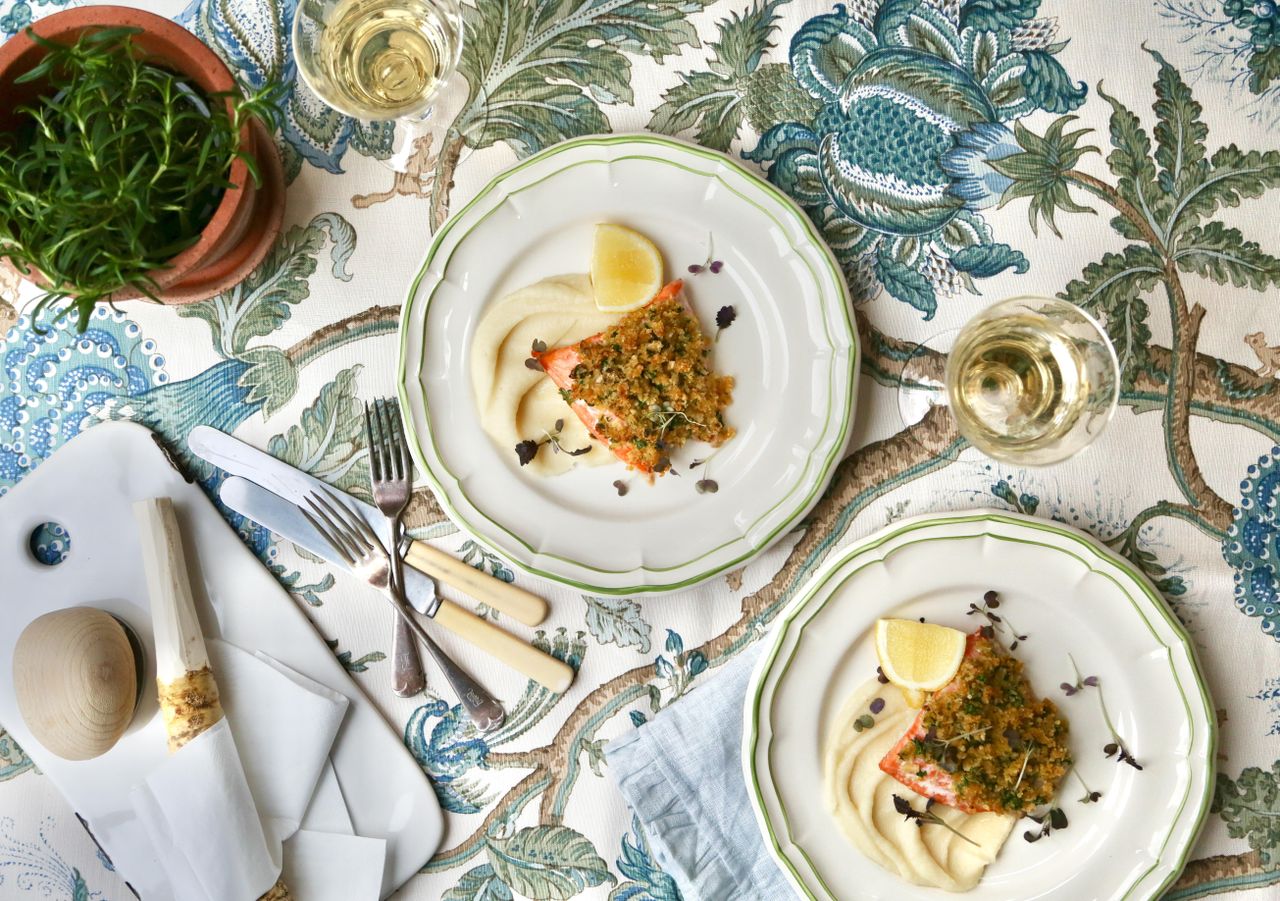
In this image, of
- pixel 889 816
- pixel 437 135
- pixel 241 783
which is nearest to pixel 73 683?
pixel 241 783

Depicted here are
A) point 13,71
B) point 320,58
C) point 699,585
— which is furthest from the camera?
point 699,585

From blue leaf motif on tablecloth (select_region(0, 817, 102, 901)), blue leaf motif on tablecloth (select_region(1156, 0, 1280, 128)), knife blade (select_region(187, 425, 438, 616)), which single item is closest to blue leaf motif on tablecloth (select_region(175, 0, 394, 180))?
knife blade (select_region(187, 425, 438, 616))

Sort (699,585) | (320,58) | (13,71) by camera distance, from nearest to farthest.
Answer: (13,71)
(320,58)
(699,585)

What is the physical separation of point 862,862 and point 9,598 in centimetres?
144

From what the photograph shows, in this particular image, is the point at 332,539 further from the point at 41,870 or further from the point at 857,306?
the point at 857,306

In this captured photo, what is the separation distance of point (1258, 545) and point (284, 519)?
157cm

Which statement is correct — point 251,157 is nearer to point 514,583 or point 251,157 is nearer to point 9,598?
point 514,583

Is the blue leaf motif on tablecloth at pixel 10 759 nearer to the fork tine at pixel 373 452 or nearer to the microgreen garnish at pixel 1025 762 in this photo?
the fork tine at pixel 373 452

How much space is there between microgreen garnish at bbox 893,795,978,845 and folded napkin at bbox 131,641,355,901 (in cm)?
84

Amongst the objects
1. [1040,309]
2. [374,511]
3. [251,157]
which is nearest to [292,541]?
[374,511]

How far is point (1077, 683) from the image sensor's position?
1.48 metres

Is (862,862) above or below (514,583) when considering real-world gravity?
below

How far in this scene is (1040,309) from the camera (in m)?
1.37

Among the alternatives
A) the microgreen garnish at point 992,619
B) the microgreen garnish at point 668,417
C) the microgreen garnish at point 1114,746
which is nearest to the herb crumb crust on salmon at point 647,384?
the microgreen garnish at point 668,417
